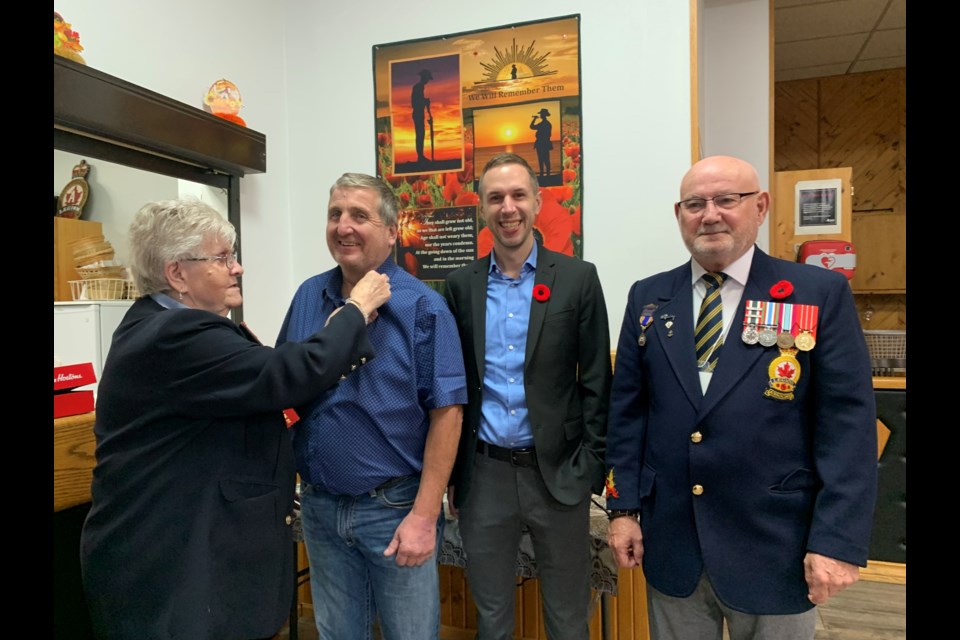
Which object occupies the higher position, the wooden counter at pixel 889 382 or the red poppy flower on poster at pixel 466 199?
the red poppy flower on poster at pixel 466 199

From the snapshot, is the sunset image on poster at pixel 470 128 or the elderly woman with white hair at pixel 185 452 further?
the sunset image on poster at pixel 470 128

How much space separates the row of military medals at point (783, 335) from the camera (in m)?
1.34

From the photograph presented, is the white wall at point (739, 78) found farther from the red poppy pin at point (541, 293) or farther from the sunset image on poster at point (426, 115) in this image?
the red poppy pin at point (541, 293)

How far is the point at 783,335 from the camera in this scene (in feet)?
4.45

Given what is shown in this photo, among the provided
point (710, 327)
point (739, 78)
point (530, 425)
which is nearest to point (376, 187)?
point (530, 425)

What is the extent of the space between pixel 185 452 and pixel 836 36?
583cm

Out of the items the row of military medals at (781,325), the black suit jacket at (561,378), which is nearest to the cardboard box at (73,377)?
the black suit jacket at (561,378)

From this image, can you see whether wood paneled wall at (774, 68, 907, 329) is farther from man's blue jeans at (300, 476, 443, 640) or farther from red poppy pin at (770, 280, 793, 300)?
man's blue jeans at (300, 476, 443, 640)

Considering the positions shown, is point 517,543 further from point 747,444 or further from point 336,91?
point 336,91

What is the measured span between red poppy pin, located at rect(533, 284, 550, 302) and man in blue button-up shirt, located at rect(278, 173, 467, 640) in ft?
1.00

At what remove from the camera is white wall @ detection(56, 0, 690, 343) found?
2691 millimetres

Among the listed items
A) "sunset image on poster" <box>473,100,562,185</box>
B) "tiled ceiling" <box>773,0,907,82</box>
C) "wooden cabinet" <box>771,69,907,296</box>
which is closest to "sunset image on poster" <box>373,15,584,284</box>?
"sunset image on poster" <box>473,100,562,185</box>

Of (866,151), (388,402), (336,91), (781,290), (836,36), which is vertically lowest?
(388,402)
